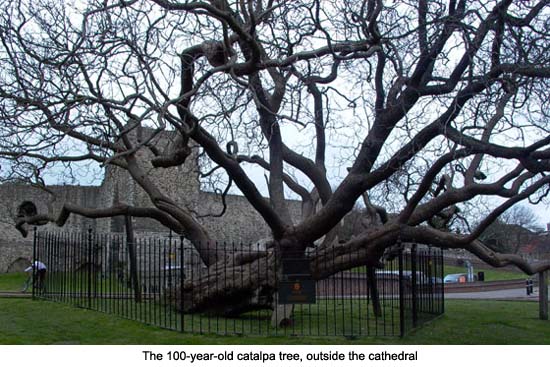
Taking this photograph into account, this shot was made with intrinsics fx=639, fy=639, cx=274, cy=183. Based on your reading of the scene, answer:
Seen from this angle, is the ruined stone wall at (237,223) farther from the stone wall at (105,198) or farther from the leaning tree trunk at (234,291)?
the leaning tree trunk at (234,291)

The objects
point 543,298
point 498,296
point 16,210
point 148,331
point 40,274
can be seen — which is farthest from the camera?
point 16,210

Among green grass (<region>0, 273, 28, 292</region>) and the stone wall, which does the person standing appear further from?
the stone wall

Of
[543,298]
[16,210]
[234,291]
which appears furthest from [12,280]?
[543,298]

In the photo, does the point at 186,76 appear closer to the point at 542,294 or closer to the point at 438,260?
the point at 438,260

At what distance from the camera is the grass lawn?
8695mm

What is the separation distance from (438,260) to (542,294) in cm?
239

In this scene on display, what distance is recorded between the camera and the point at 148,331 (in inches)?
372

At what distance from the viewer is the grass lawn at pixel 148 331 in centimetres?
870

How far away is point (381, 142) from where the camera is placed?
436 inches

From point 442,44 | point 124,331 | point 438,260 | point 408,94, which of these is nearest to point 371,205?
point 438,260

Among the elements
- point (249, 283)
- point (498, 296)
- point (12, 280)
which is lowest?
point (498, 296)

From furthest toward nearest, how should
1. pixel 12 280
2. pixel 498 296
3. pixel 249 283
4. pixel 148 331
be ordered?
1. pixel 12 280
2. pixel 498 296
3. pixel 249 283
4. pixel 148 331

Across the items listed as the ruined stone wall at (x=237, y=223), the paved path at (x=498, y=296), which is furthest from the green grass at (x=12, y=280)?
the paved path at (x=498, y=296)

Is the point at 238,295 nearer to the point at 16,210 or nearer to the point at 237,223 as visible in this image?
the point at 16,210
